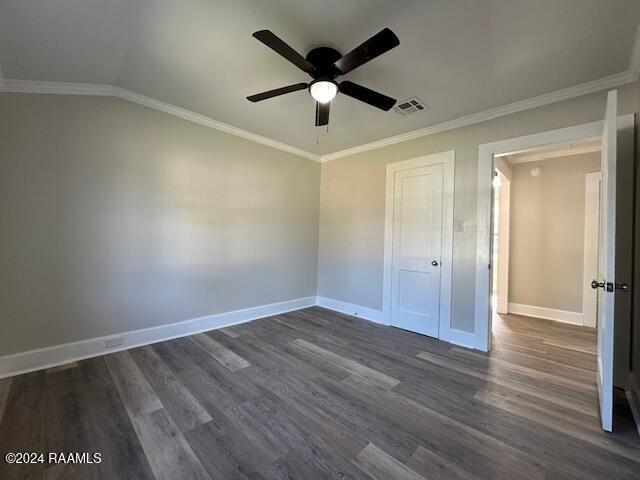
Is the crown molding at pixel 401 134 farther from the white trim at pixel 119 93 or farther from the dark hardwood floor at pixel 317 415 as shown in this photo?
the dark hardwood floor at pixel 317 415

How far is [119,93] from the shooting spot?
2602 mm

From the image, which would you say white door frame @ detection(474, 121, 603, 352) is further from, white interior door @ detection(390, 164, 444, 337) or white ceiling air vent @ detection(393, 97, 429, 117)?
white ceiling air vent @ detection(393, 97, 429, 117)

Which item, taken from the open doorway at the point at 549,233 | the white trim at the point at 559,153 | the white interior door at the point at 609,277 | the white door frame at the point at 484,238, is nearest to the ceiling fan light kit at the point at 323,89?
the white interior door at the point at 609,277

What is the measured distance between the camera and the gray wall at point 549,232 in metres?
3.93

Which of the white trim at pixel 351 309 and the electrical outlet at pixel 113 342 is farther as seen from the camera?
the white trim at pixel 351 309

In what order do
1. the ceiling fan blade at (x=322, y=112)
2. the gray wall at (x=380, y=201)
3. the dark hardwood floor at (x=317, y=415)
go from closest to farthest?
the dark hardwood floor at (x=317, y=415)
the ceiling fan blade at (x=322, y=112)
the gray wall at (x=380, y=201)

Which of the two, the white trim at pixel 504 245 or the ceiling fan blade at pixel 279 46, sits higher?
the ceiling fan blade at pixel 279 46

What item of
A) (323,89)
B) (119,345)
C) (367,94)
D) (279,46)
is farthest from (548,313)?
(119,345)

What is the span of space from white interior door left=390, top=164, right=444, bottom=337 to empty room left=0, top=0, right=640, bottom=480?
0.10 ft

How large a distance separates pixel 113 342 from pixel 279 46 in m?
3.06

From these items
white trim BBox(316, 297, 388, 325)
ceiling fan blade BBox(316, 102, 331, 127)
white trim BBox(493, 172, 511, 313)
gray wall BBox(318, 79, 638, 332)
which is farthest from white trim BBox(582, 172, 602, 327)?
ceiling fan blade BBox(316, 102, 331, 127)

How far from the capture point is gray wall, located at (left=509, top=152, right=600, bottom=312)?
393cm

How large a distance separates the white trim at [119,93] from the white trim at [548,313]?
16.2ft

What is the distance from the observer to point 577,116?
2.39 m
